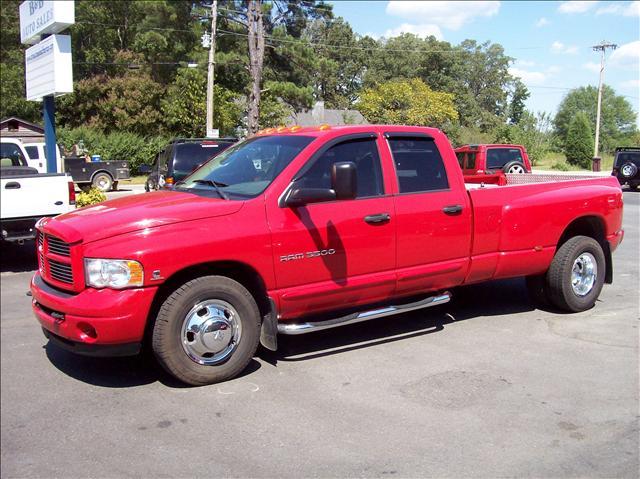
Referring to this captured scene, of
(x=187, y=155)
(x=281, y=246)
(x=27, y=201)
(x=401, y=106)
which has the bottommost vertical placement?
(x=281, y=246)

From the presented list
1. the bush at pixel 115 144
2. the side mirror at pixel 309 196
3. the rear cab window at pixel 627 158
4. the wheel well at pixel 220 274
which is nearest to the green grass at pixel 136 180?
the bush at pixel 115 144

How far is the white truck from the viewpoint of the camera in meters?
8.51

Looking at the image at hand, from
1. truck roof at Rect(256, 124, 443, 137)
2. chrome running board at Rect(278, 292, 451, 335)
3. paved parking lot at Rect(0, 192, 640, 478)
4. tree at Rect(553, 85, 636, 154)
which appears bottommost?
paved parking lot at Rect(0, 192, 640, 478)

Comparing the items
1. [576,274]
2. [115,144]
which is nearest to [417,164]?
[576,274]

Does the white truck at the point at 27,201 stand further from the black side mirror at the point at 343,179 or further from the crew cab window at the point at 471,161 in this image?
the crew cab window at the point at 471,161

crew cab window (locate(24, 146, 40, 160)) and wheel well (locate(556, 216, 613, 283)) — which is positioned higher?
crew cab window (locate(24, 146, 40, 160))

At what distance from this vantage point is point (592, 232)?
275 inches

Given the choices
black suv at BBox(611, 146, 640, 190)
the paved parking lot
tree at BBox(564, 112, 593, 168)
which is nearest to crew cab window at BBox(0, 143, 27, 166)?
the paved parking lot

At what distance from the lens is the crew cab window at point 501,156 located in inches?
697

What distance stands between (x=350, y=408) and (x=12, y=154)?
1087cm

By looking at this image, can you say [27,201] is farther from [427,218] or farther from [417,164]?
[427,218]

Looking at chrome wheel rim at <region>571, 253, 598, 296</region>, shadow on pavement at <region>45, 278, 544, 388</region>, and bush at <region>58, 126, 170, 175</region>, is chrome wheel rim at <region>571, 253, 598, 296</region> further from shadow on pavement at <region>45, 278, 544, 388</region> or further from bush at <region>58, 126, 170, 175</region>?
bush at <region>58, 126, 170, 175</region>

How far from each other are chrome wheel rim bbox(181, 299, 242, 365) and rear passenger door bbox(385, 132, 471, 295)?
157cm

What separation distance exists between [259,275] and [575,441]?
8.03 ft
